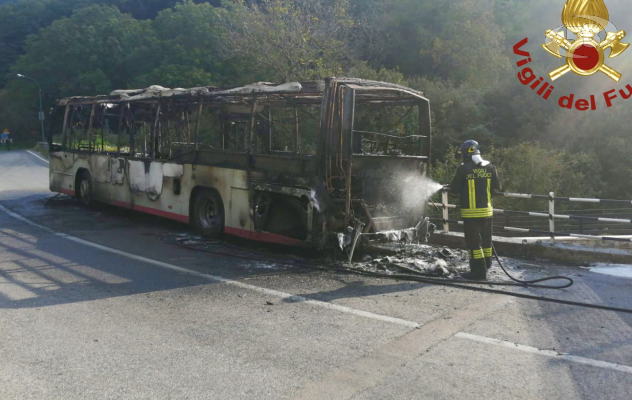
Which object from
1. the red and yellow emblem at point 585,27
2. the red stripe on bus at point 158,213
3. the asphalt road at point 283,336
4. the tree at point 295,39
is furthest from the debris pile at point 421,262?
the tree at point 295,39

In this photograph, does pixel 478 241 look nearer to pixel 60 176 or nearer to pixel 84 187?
pixel 84 187

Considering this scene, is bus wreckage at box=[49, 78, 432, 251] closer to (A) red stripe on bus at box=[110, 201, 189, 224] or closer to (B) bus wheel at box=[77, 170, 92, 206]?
(A) red stripe on bus at box=[110, 201, 189, 224]

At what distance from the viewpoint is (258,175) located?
31.7 ft

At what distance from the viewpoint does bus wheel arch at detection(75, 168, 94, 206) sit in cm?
1480

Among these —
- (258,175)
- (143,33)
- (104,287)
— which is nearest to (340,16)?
(258,175)

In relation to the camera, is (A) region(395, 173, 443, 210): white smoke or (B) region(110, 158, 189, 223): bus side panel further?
(B) region(110, 158, 189, 223): bus side panel

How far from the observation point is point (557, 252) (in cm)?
922

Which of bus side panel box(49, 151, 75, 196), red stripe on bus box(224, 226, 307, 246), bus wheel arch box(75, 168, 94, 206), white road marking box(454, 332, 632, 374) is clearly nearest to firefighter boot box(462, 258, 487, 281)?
white road marking box(454, 332, 632, 374)

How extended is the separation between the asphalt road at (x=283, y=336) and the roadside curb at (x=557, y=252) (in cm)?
46

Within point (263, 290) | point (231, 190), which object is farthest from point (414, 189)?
point (263, 290)

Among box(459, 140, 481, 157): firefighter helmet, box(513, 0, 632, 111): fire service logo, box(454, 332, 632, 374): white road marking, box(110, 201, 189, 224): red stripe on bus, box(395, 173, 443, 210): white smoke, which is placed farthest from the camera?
box(513, 0, 632, 111): fire service logo

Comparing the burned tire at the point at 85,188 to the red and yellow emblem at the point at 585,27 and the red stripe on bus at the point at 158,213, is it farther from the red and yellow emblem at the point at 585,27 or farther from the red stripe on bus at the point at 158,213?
the red and yellow emblem at the point at 585,27

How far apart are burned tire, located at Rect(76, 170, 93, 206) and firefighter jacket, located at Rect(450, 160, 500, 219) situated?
33.3 ft

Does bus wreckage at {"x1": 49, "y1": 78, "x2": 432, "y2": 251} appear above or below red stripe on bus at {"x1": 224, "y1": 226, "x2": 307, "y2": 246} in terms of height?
above
